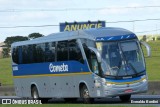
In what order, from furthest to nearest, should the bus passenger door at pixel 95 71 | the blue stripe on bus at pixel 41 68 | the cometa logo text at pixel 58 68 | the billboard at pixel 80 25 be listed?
1. the billboard at pixel 80 25
2. the cometa logo text at pixel 58 68
3. the blue stripe on bus at pixel 41 68
4. the bus passenger door at pixel 95 71

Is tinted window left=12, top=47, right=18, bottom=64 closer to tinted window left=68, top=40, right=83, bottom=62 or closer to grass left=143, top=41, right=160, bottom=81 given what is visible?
tinted window left=68, top=40, right=83, bottom=62

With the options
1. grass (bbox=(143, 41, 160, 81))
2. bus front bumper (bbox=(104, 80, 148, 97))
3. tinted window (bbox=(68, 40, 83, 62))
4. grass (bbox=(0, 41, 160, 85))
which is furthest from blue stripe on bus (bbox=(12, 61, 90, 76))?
grass (bbox=(0, 41, 160, 85))

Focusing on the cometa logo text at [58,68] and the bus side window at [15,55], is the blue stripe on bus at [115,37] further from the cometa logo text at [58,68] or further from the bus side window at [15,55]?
the bus side window at [15,55]

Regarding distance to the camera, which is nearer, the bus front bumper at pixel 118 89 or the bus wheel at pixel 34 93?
the bus front bumper at pixel 118 89

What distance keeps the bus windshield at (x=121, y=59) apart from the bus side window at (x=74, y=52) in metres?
1.50

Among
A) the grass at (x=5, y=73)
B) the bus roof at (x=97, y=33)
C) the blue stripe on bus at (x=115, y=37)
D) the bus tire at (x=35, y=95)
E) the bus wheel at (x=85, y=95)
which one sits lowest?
the grass at (x=5, y=73)

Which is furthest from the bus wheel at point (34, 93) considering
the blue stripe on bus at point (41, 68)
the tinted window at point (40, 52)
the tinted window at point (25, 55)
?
the tinted window at point (40, 52)

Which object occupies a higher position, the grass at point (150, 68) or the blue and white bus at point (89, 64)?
the blue and white bus at point (89, 64)

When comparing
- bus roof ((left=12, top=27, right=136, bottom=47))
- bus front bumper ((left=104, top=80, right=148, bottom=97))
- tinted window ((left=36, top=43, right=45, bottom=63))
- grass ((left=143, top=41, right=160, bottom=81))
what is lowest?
grass ((left=143, top=41, right=160, bottom=81))

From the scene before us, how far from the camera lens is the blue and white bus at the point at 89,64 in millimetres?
25938

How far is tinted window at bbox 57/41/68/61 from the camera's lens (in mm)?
28827

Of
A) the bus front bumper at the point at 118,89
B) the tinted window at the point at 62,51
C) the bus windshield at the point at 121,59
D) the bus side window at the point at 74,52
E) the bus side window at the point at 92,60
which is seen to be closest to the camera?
the bus front bumper at the point at 118,89

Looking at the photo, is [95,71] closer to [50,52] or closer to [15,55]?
[50,52]

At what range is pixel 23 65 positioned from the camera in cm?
3334
